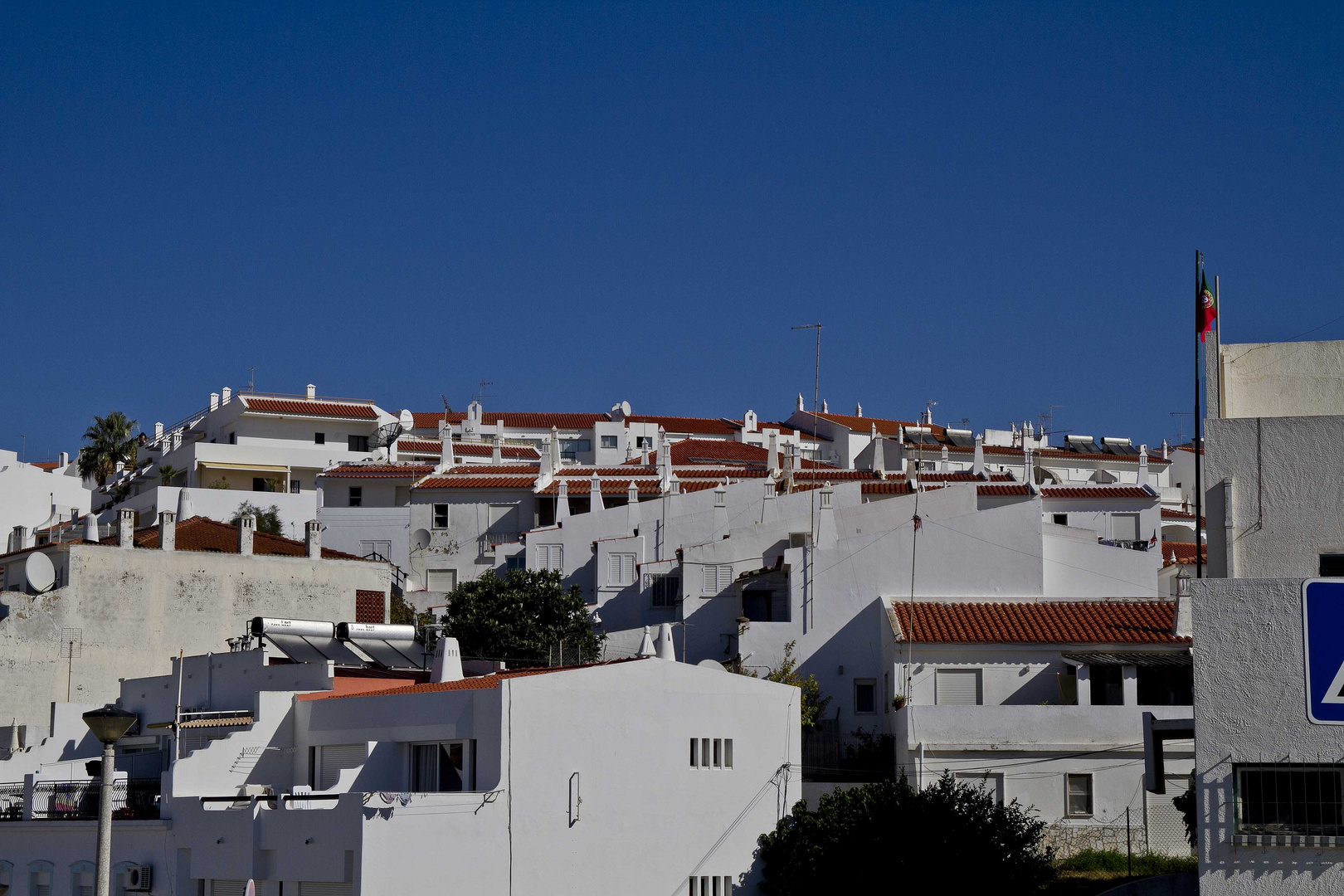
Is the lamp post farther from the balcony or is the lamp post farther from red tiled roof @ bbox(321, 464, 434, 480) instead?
red tiled roof @ bbox(321, 464, 434, 480)

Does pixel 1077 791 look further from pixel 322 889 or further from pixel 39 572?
pixel 39 572

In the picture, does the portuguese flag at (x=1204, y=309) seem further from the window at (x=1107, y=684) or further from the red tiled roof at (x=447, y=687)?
the window at (x=1107, y=684)

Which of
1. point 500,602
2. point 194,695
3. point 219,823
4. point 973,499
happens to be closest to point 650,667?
point 219,823

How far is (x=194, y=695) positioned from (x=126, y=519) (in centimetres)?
1090

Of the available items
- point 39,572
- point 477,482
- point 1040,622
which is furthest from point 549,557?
point 1040,622

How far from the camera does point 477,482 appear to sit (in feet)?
242

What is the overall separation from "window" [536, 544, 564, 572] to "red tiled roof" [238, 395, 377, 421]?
101 feet

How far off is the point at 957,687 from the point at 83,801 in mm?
21792

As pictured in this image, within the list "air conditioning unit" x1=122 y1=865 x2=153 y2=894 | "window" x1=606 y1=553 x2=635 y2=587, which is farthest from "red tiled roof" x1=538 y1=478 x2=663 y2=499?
"air conditioning unit" x1=122 y1=865 x2=153 y2=894

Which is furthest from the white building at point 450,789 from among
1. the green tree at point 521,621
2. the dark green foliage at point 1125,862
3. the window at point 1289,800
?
the window at point 1289,800

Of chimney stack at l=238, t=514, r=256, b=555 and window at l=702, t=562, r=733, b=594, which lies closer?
chimney stack at l=238, t=514, r=256, b=555

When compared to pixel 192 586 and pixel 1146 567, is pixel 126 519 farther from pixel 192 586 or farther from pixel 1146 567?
pixel 1146 567

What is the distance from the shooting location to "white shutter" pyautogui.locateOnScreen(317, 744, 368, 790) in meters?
34.7

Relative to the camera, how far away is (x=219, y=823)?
32.5 meters
